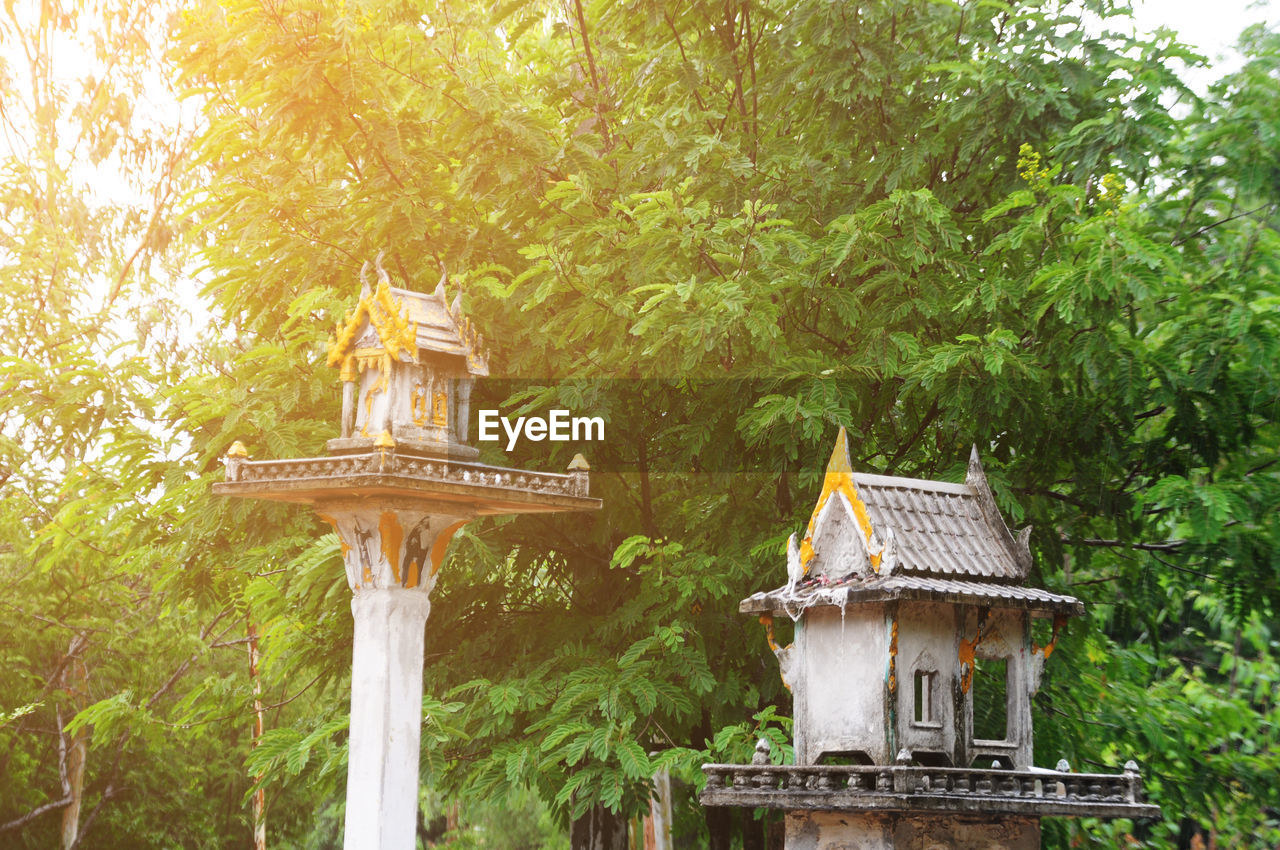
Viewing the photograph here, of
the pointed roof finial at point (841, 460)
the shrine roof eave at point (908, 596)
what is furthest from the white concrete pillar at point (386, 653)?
the pointed roof finial at point (841, 460)

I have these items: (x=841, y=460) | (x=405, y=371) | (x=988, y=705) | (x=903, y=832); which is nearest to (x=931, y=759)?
(x=903, y=832)

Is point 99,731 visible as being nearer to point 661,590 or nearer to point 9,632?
point 9,632

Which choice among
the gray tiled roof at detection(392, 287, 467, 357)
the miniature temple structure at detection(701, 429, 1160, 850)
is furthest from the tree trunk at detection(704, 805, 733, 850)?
the gray tiled roof at detection(392, 287, 467, 357)

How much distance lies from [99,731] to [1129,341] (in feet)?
49.4

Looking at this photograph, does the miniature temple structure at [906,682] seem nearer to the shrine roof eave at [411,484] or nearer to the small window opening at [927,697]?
the small window opening at [927,697]

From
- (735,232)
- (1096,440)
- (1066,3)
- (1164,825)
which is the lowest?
(1164,825)

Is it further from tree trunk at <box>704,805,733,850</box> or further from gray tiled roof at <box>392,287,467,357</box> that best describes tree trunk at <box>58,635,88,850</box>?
gray tiled roof at <box>392,287,467,357</box>

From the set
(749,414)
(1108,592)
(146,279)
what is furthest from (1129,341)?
(146,279)

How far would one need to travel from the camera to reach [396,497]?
34.0 ft

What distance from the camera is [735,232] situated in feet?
37.9

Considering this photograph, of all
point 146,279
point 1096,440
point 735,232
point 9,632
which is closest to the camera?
point 735,232

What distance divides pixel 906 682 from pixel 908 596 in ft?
2.38

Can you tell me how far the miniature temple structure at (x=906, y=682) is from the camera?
310 inches

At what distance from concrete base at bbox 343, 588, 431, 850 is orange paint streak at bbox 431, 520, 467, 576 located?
0.27 meters
